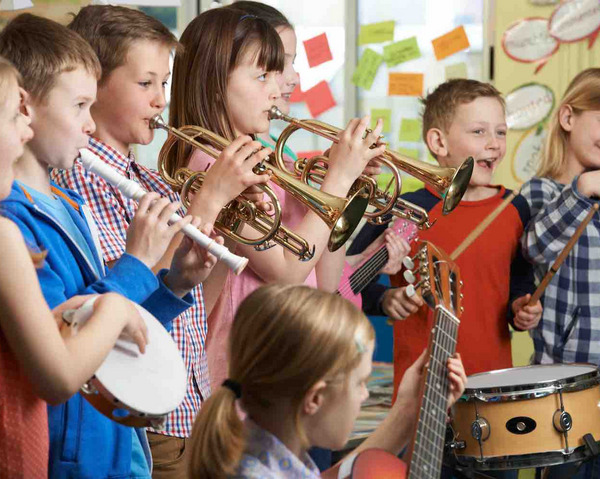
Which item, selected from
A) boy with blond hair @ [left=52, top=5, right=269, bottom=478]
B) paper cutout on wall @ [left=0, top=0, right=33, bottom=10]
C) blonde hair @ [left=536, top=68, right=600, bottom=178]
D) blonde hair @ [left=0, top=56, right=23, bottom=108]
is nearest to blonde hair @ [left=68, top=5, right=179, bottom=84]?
boy with blond hair @ [left=52, top=5, right=269, bottom=478]

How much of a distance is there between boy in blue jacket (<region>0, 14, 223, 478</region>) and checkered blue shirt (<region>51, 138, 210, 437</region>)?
0.17 metres

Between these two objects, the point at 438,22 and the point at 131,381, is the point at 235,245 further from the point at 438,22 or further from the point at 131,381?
the point at 438,22

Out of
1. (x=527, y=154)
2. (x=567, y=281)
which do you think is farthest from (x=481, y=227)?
(x=527, y=154)

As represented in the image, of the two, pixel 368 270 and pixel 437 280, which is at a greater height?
pixel 437 280

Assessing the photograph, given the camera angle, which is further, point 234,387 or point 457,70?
point 457,70

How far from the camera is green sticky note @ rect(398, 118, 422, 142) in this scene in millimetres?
5113

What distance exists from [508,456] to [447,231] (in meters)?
0.81

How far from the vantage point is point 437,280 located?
80.2 inches

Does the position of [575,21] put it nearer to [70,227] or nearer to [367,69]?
[367,69]

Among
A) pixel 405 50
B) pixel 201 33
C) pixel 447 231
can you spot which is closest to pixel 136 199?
pixel 201 33

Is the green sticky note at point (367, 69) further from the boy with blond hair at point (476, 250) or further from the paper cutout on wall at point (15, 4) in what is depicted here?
the paper cutout on wall at point (15, 4)

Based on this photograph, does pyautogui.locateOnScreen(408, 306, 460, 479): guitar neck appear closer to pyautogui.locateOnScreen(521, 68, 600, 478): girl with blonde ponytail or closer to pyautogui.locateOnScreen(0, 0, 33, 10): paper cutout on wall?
pyautogui.locateOnScreen(521, 68, 600, 478): girl with blonde ponytail

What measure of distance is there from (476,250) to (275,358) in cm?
160

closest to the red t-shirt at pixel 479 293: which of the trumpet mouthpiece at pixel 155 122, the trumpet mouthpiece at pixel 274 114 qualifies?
the trumpet mouthpiece at pixel 274 114
